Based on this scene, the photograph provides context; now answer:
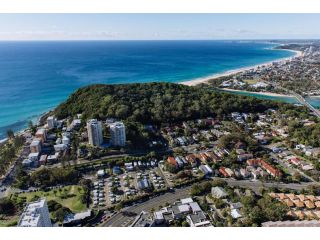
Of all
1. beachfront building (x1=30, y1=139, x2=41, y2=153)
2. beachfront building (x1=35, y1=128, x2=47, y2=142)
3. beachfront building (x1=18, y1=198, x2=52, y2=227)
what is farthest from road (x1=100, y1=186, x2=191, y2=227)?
beachfront building (x1=35, y1=128, x2=47, y2=142)

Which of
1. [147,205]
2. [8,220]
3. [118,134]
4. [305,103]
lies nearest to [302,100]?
[305,103]

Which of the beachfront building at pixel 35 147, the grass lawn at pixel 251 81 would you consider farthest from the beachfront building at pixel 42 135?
the grass lawn at pixel 251 81

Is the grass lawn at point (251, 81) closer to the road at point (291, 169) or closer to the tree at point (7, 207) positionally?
the road at point (291, 169)

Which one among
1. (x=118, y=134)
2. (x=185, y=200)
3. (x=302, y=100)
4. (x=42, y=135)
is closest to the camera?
(x=185, y=200)

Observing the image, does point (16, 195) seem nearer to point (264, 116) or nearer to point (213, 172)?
point (213, 172)

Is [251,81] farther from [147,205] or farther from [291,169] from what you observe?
[147,205]

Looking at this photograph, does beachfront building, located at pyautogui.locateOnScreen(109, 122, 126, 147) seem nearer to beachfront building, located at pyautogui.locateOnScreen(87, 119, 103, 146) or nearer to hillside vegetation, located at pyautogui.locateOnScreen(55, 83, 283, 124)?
beachfront building, located at pyautogui.locateOnScreen(87, 119, 103, 146)
